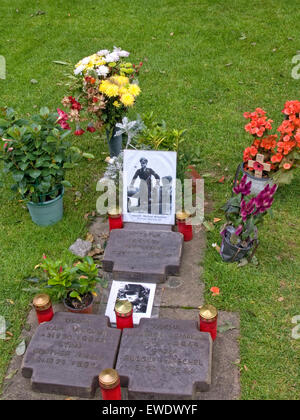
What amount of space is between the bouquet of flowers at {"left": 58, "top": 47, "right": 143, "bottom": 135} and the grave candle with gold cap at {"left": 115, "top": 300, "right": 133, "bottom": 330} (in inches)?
74.2

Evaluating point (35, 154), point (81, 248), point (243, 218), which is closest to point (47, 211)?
point (81, 248)

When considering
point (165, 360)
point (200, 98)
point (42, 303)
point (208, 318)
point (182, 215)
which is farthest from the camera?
point (200, 98)

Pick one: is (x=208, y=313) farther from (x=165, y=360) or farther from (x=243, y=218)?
(x=243, y=218)

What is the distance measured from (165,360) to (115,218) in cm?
158

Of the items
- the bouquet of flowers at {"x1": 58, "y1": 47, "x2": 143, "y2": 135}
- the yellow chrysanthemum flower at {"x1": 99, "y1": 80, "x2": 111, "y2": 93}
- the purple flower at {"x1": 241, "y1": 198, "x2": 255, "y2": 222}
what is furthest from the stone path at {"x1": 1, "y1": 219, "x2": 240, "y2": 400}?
the yellow chrysanthemum flower at {"x1": 99, "y1": 80, "x2": 111, "y2": 93}

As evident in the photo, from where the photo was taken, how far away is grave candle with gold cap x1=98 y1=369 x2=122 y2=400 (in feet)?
9.70

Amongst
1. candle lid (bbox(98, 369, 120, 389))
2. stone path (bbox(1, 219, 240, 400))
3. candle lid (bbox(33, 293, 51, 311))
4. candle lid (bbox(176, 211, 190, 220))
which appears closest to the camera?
candle lid (bbox(98, 369, 120, 389))

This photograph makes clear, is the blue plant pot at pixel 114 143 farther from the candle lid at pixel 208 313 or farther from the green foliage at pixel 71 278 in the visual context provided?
the candle lid at pixel 208 313

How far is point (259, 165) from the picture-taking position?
4672mm

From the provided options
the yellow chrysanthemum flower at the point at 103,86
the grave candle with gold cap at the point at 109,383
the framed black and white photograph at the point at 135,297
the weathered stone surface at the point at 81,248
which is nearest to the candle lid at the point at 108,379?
the grave candle with gold cap at the point at 109,383

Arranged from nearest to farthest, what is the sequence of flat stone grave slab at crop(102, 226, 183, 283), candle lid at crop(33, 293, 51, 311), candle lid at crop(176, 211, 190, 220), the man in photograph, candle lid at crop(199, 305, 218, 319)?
candle lid at crop(199, 305, 218, 319) < candle lid at crop(33, 293, 51, 311) < flat stone grave slab at crop(102, 226, 183, 283) < candle lid at crop(176, 211, 190, 220) < the man in photograph

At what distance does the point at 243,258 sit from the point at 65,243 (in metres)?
1.71

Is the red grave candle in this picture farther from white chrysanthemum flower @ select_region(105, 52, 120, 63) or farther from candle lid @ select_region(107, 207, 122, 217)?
white chrysanthemum flower @ select_region(105, 52, 120, 63)

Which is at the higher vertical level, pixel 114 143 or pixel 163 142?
pixel 163 142
